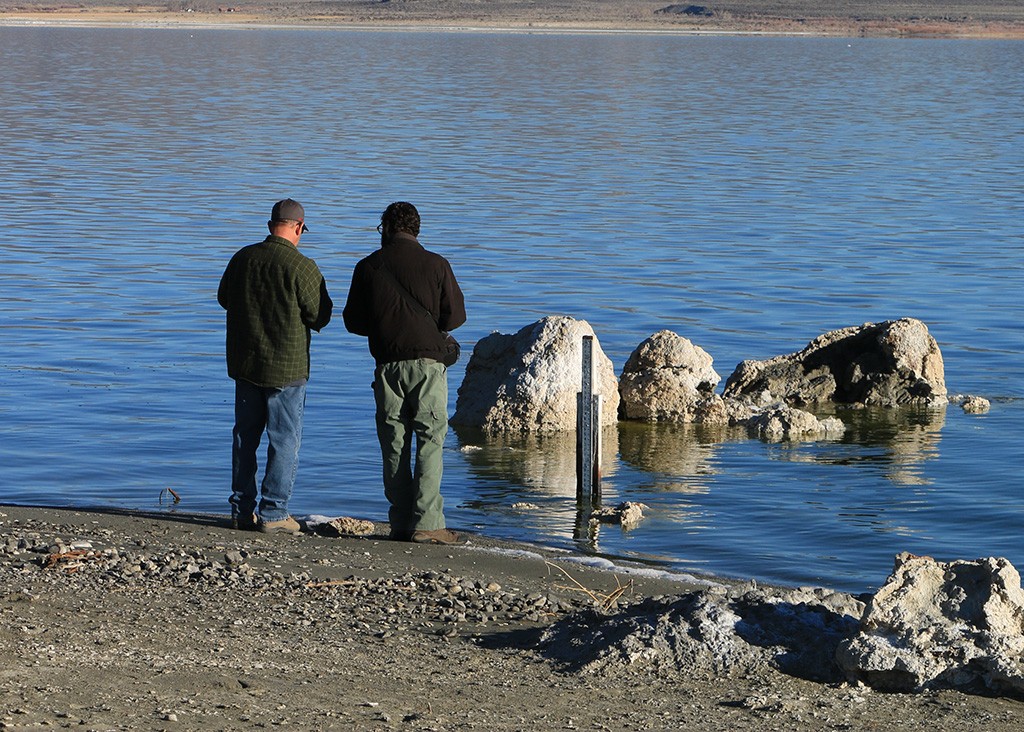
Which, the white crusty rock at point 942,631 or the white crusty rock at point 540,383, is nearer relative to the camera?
the white crusty rock at point 942,631

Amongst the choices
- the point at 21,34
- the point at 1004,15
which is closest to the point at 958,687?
the point at 21,34

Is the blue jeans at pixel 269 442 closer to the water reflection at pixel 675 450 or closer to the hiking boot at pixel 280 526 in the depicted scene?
the hiking boot at pixel 280 526

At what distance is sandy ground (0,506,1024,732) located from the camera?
582cm

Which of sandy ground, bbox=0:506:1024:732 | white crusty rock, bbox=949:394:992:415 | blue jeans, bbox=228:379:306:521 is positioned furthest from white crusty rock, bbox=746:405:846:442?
blue jeans, bbox=228:379:306:521

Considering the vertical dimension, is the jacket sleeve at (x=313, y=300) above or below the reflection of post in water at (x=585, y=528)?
above

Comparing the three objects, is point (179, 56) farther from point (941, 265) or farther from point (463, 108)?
point (941, 265)

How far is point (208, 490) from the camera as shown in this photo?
1085 centimetres

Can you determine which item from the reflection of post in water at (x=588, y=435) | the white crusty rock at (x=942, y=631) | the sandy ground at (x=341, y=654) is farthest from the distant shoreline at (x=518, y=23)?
the white crusty rock at (x=942, y=631)

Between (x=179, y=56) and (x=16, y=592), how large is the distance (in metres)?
84.7

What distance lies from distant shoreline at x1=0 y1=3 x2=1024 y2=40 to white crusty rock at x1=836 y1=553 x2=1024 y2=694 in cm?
13362

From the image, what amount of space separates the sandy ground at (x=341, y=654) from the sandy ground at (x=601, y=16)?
133778 millimetres

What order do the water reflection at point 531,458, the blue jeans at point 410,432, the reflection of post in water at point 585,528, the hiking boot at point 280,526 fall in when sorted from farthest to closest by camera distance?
the water reflection at point 531,458 → the reflection of post in water at point 585,528 → the hiking boot at point 280,526 → the blue jeans at point 410,432

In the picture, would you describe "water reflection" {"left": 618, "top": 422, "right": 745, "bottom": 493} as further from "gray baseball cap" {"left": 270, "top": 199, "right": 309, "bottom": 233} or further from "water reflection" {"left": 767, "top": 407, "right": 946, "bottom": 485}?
"gray baseball cap" {"left": 270, "top": 199, "right": 309, "bottom": 233}

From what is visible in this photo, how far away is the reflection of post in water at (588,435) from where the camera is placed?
10.2 m
